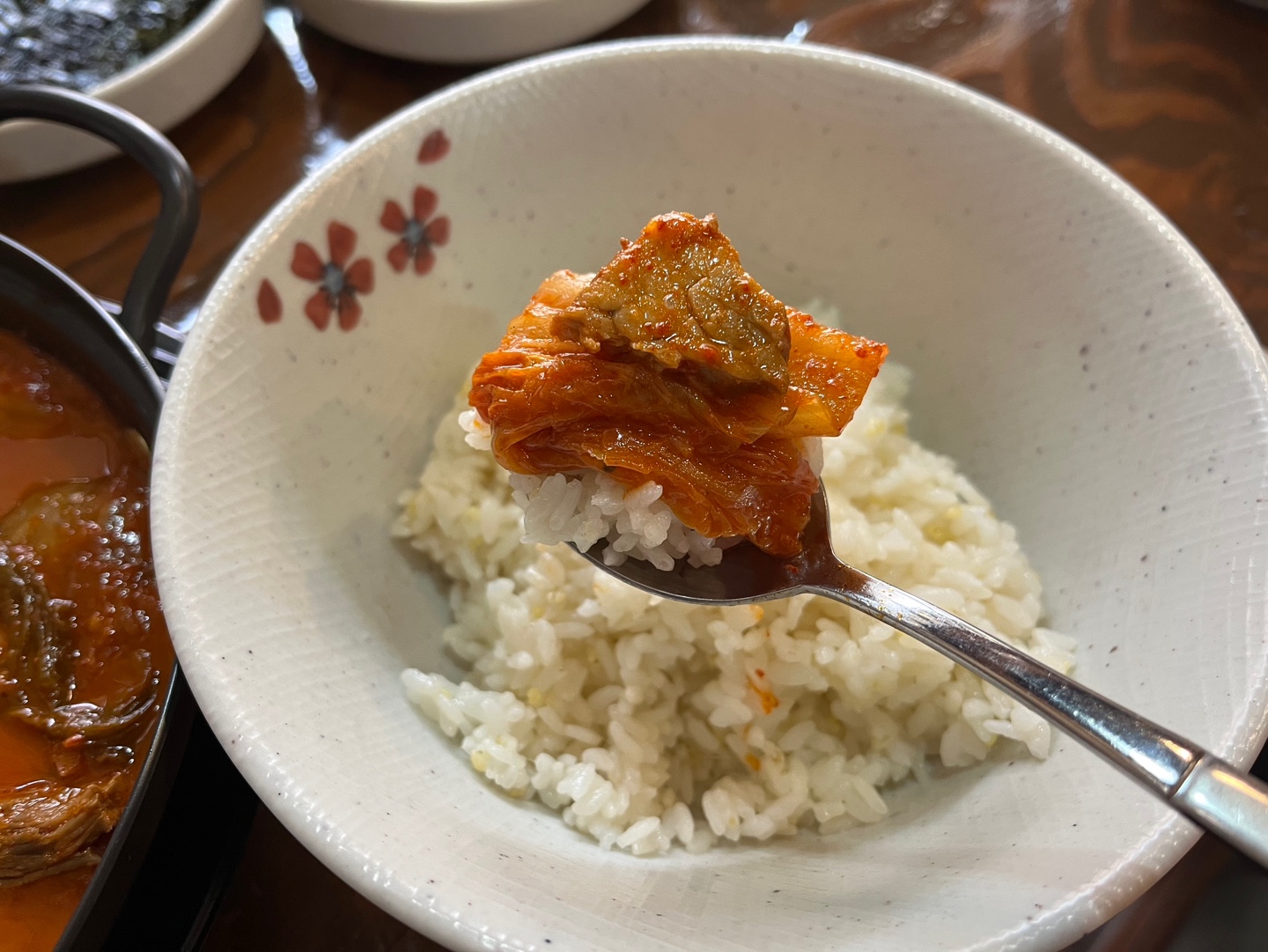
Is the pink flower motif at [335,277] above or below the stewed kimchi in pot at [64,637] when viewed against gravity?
above

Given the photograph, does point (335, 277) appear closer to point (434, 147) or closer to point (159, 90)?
point (434, 147)

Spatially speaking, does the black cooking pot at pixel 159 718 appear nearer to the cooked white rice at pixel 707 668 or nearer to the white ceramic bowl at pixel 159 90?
the cooked white rice at pixel 707 668

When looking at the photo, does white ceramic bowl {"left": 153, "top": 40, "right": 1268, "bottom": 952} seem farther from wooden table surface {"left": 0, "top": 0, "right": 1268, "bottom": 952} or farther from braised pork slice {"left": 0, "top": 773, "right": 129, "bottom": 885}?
wooden table surface {"left": 0, "top": 0, "right": 1268, "bottom": 952}

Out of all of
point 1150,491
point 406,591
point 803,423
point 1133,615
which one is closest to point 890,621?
point 803,423

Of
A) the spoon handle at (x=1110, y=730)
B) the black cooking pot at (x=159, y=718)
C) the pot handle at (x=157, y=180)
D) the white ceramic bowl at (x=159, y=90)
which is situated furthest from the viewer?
the white ceramic bowl at (x=159, y=90)

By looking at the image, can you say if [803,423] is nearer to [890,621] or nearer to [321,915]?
[890,621]

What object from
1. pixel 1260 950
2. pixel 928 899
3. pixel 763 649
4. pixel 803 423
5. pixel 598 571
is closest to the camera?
pixel 928 899

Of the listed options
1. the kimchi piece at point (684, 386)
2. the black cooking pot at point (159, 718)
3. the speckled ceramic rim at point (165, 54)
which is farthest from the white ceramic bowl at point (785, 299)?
the speckled ceramic rim at point (165, 54)
